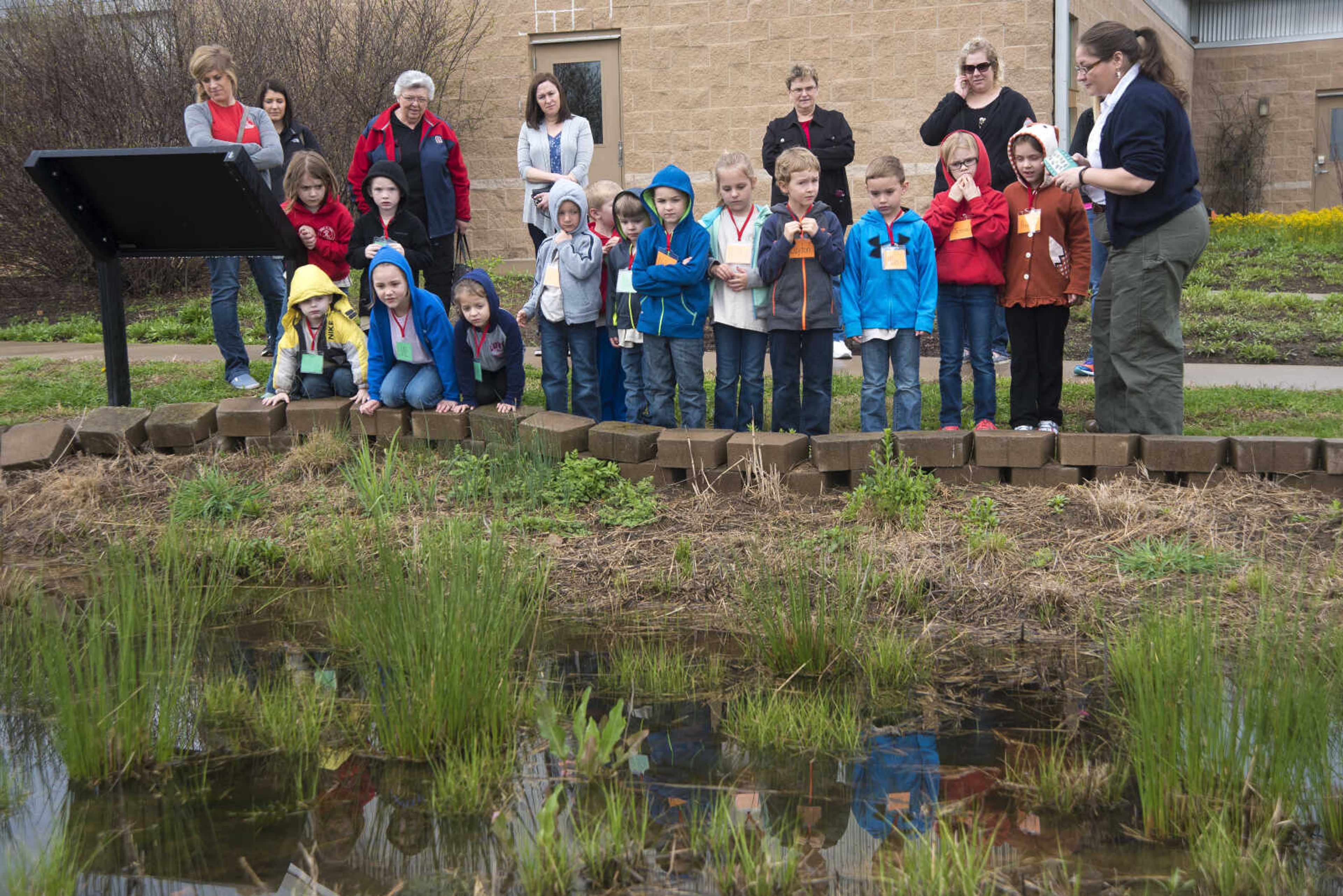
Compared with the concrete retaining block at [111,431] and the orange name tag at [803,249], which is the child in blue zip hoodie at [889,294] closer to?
the orange name tag at [803,249]

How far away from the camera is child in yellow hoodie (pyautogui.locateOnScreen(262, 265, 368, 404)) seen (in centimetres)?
693

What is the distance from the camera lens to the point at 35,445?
6.56 m

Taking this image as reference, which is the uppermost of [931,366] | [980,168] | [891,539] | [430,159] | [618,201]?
[430,159]

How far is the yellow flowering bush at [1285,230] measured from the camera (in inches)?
575

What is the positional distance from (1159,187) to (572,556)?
3198 mm

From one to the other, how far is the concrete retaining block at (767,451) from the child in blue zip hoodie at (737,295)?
1.59 ft

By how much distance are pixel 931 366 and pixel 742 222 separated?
239 cm

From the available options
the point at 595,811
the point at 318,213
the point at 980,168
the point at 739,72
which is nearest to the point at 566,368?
the point at 318,213

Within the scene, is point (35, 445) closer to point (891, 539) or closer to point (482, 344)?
point (482, 344)

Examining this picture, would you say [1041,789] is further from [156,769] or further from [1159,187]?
[1159,187]

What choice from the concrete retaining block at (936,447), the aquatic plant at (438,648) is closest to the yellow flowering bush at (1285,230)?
the concrete retaining block at (936,447)

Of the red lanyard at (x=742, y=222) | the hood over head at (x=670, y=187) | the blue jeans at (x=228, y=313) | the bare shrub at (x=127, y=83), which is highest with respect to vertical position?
the bare shrub at (x=127, y=83)

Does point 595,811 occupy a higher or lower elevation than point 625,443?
lower

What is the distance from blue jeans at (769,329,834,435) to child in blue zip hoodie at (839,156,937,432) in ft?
0.59
